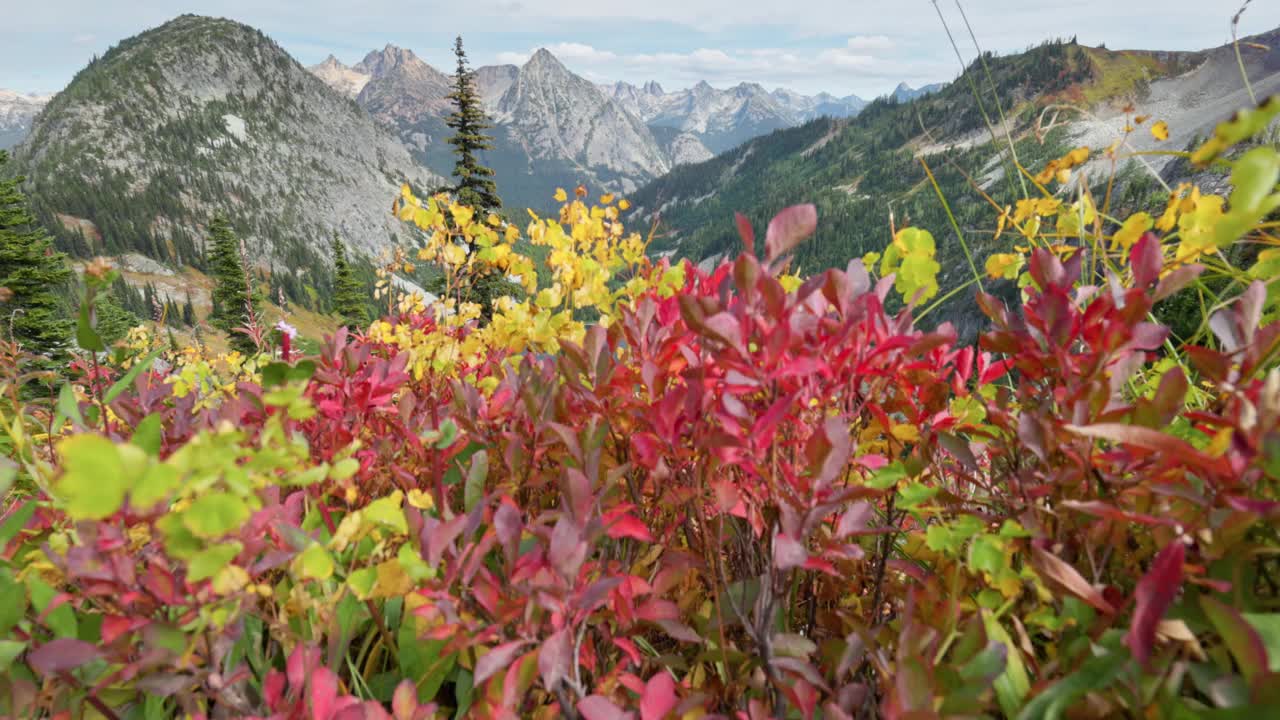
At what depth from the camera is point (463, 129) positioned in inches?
728

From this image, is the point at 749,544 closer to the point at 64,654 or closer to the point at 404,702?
the point at 404,702

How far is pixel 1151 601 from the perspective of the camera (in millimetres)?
596

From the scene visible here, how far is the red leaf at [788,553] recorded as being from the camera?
28.6 inches

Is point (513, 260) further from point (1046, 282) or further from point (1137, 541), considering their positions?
point (1137, 541)

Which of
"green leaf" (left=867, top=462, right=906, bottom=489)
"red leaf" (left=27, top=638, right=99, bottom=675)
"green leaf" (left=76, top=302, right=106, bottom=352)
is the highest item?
"green leaf" (left=76, top=302, right=106, bottom=352)

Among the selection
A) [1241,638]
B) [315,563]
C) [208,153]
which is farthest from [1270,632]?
[208,153]

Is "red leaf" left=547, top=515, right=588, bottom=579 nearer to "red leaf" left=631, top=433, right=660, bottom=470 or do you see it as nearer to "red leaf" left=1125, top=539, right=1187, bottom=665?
"red leaf" left=631, top=433, right=660, bottom=470

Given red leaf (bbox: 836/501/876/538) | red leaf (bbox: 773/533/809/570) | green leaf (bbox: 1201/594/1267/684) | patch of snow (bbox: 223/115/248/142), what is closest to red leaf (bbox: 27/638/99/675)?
red leaf (bbox: 773/533/809/570)

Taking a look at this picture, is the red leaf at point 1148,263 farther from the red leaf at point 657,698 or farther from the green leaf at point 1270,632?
the red leaf at point 657,698

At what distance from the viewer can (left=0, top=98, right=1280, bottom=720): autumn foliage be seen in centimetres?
63

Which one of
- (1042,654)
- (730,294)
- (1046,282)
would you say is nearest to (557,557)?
(730,294)

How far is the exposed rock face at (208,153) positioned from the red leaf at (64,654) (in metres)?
115

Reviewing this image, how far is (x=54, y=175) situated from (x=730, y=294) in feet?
489

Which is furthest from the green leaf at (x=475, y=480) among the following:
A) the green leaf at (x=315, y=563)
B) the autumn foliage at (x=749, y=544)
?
the green leaf at (x=315, y=563)
